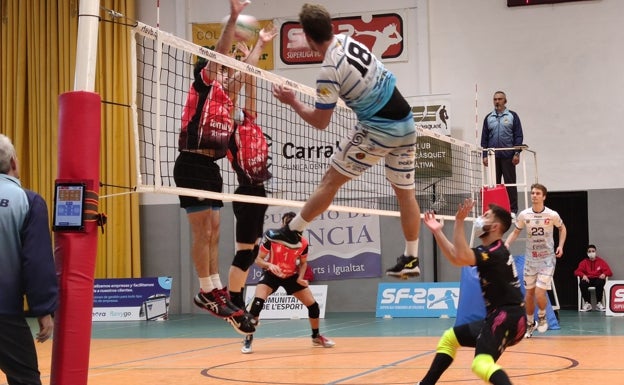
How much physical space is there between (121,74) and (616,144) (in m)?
11.9

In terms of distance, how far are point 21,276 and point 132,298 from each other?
14739 mm

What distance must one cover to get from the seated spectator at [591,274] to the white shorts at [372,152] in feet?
43.0

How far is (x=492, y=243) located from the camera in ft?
21.2

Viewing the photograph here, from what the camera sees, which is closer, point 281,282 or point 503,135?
point 281,282

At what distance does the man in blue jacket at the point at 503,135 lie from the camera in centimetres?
1662

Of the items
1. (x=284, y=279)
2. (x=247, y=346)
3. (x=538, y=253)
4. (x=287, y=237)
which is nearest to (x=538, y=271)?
(x=538, y=253)

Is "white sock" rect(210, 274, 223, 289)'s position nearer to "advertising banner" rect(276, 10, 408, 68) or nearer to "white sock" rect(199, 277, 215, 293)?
"white sock" rect(199, 277, 215, 293)

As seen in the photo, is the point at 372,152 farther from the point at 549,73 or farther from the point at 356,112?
the point at 549,73

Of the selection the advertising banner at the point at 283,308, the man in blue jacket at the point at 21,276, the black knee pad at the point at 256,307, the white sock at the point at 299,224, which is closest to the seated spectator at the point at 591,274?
the advertising banner at the point at 283,308

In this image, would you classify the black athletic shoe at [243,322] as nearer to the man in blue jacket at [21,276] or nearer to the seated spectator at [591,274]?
the man in blue jacket at [21,276]

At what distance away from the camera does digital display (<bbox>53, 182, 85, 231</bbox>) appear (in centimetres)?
520

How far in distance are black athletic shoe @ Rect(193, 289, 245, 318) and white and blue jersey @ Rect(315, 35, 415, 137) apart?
2.11 meters

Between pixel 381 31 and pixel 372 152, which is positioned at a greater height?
pixel 381 31

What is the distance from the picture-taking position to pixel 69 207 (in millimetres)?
5223
